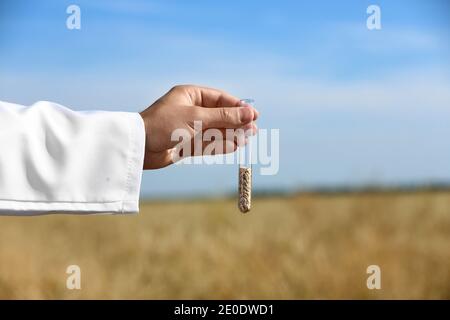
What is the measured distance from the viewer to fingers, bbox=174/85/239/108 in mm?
1618

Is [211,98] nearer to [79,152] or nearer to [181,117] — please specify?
[181,117]

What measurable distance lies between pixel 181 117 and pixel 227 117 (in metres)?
0.13

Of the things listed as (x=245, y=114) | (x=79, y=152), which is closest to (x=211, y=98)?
(x=245, y=114)

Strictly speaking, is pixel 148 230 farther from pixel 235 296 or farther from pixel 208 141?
pixel 208 141

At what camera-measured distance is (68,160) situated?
1330 mm

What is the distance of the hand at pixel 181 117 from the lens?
4.63 feet

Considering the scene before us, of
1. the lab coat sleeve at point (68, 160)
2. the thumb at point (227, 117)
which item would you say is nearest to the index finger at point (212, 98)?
the thumb at point (227, 117)

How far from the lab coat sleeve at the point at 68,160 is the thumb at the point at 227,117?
17 centimetres

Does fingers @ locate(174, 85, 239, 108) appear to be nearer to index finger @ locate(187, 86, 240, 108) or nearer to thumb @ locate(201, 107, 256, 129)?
index finger @ locate(187, 86, 240, 108)

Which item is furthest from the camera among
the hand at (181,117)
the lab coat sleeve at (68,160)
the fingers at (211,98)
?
the fingers at (211,98)

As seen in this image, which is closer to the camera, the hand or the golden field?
the hand

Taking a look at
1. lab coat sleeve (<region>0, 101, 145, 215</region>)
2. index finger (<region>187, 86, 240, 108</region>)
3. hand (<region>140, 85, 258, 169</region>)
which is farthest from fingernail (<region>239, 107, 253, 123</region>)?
lab coat sleeve (<region>0, 101, 145, 215</region>)

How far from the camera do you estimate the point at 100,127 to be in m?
1.38

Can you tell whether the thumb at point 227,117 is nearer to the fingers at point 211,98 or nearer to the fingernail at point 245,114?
the fingernail at point 245,114
